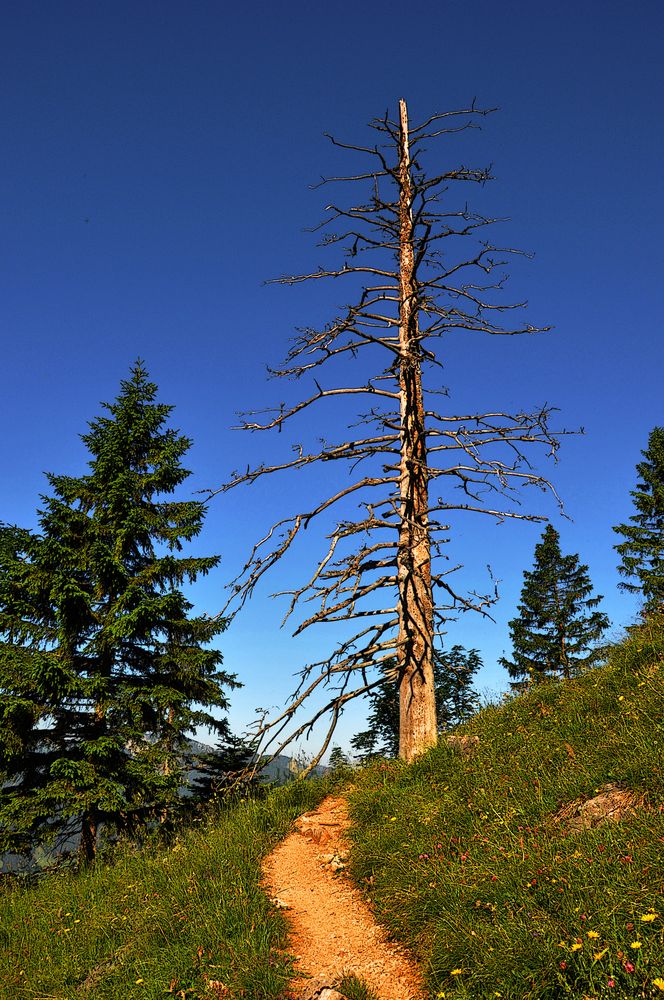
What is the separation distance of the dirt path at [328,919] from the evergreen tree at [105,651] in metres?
5.48

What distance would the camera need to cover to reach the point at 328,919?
5371 millimetres

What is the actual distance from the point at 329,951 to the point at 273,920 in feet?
1.94

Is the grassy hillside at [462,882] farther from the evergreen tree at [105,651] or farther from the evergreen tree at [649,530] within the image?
the evergreen tree at [649,530]

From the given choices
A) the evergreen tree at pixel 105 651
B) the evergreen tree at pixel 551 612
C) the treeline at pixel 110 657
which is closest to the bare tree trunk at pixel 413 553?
the treeline at pixel 110 657

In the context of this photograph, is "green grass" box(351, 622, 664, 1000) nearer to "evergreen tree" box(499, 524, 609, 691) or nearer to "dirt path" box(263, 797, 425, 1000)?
"dirt path" box(263, 797, 425, 1000)

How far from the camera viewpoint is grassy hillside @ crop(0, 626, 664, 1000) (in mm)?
3529

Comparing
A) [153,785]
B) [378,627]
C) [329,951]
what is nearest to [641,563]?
[378,627]

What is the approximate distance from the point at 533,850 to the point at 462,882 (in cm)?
61

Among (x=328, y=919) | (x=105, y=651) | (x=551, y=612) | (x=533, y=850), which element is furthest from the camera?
(x=551, y=612)

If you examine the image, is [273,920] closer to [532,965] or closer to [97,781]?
[532,965]

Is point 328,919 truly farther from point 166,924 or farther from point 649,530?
point 649,530

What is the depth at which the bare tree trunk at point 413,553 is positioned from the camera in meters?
8.09

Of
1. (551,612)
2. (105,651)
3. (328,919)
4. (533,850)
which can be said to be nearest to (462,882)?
(533,850)

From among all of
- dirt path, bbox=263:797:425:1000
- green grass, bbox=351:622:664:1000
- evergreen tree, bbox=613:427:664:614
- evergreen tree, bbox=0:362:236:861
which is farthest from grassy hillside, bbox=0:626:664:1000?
evergreen tree, bbox=613:427:664:614
